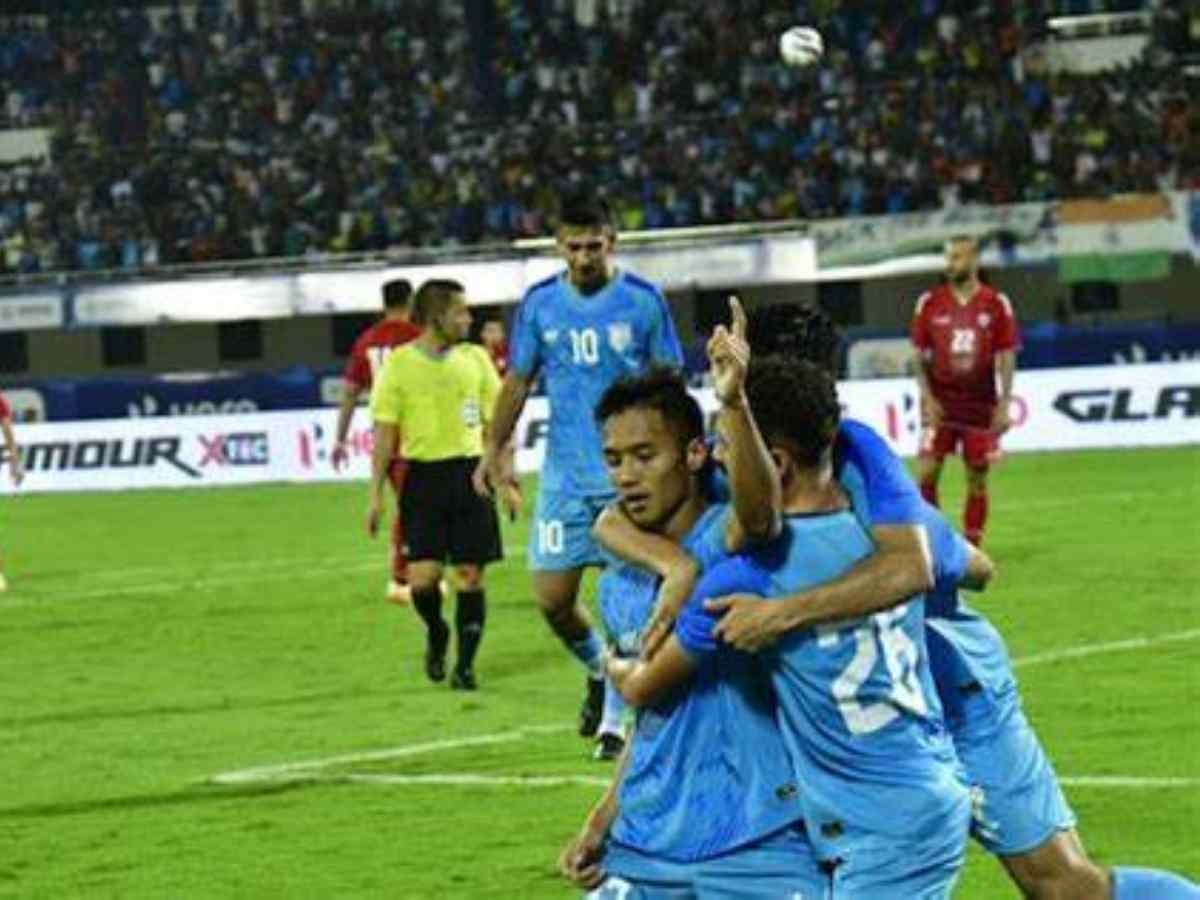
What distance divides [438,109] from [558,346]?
134ft

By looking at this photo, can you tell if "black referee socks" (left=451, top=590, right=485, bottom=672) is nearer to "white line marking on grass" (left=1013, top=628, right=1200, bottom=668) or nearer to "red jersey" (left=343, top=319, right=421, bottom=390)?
"white line marking on grass" (left=1013, top=628, right=1200, bottom=668)

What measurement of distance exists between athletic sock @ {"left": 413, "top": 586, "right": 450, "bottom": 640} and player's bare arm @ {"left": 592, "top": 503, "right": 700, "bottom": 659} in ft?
33.6

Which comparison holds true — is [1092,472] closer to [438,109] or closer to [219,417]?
[219,417]

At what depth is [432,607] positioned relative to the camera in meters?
16.6

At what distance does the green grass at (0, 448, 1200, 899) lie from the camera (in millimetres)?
11055

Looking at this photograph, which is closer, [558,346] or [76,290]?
[558,346]

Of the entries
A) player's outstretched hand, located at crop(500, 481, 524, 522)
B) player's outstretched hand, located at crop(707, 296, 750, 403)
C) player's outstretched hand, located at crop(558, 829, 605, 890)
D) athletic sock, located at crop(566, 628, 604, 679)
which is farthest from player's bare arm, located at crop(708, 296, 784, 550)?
player's outstretched hand, located at crop(500, 481, 524, 522)

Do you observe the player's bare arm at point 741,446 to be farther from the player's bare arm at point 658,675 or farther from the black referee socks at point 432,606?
the black referee socks at point 432,606

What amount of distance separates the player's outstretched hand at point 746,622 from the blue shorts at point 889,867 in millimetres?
408

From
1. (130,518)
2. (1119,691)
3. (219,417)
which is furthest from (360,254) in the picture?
(1119,691)

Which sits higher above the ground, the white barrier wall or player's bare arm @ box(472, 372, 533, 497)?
player's bare arm @ box(472, 372, 533, 497)

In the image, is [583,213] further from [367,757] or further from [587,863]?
[587,863]

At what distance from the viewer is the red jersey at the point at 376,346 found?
22375 millimetres

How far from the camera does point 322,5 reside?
190 ft
